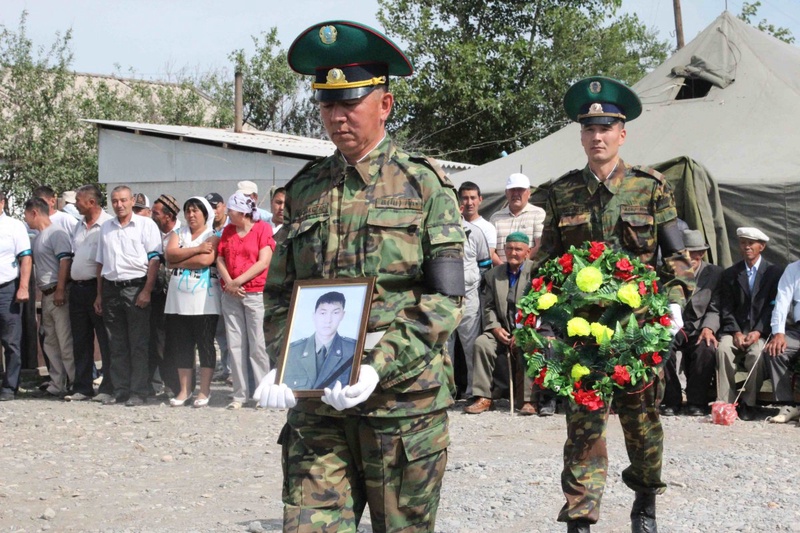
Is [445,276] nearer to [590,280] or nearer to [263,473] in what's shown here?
[590,280]

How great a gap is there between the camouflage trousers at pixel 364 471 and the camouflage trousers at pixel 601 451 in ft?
5.51

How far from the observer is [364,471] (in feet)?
12.1

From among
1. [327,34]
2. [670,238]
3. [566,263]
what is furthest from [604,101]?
[327,34]

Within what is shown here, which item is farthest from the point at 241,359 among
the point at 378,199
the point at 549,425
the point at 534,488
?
the point at 378,199

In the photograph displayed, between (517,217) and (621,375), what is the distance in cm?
623

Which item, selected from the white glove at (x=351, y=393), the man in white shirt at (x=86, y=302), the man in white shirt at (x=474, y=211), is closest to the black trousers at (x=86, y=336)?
the man in white shirt at (x=86, y=302)

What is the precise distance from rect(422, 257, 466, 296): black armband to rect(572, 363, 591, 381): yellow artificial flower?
1.75 m

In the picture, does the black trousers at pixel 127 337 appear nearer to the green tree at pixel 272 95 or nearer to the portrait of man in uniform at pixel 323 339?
the portrait of man in uniform at pixel 323 339

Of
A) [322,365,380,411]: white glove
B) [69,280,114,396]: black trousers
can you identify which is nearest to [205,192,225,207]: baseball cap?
[69,280,114,396]: black trousers

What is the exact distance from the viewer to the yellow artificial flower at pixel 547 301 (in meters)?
→ 5.39

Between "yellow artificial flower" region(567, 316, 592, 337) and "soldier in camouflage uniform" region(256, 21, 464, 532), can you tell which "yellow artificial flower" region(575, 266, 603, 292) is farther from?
"soldier in camouflage uniform" region(256, 21, 464, 532)

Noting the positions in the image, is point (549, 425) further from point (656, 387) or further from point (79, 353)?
point (79, 353)

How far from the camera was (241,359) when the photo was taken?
10.8 metres

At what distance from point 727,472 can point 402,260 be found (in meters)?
4.65
